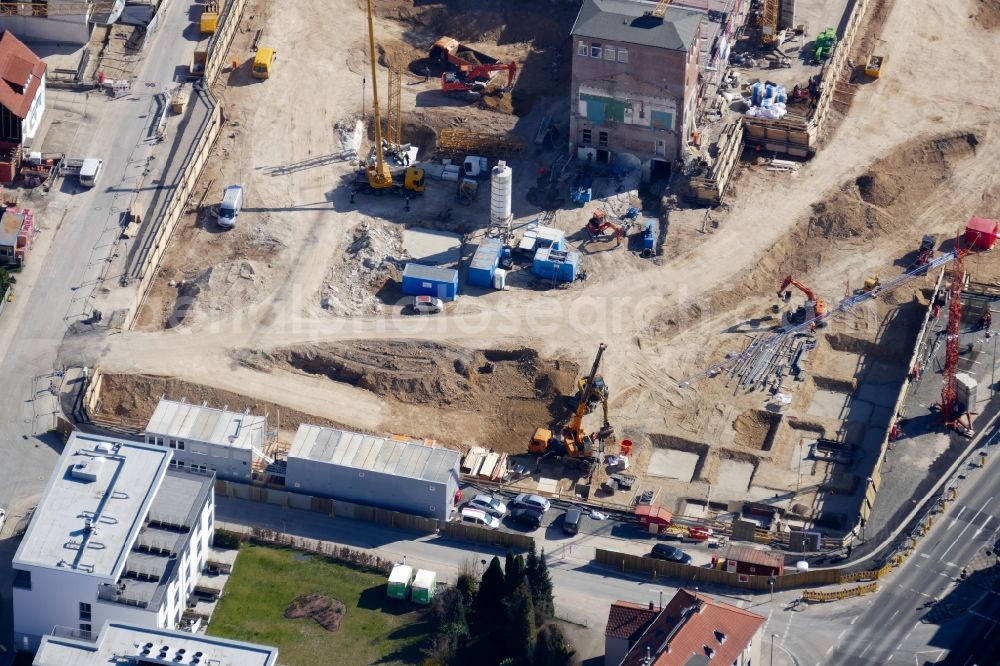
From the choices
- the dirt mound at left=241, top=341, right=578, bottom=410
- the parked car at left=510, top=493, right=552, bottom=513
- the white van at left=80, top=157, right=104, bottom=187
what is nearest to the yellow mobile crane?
the dirt mound at left=241, top=341, right=578, bottom=410

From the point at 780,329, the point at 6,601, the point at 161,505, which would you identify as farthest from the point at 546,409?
the point at 6,601

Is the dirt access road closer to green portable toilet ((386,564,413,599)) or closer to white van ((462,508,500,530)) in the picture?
white van ((462,508,500,530))

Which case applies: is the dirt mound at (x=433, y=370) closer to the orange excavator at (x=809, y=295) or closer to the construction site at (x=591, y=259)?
the construction site at (x=591, y=259)

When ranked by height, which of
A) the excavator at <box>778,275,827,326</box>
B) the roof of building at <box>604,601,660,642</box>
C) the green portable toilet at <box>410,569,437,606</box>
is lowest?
the green portable toilet at <box>410,569,437,606</box>

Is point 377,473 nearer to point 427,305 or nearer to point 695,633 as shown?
point 427,305

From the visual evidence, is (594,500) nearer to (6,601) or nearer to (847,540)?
(847,540)

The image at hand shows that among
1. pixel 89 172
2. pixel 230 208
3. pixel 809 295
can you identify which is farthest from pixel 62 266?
pixel 809 295
